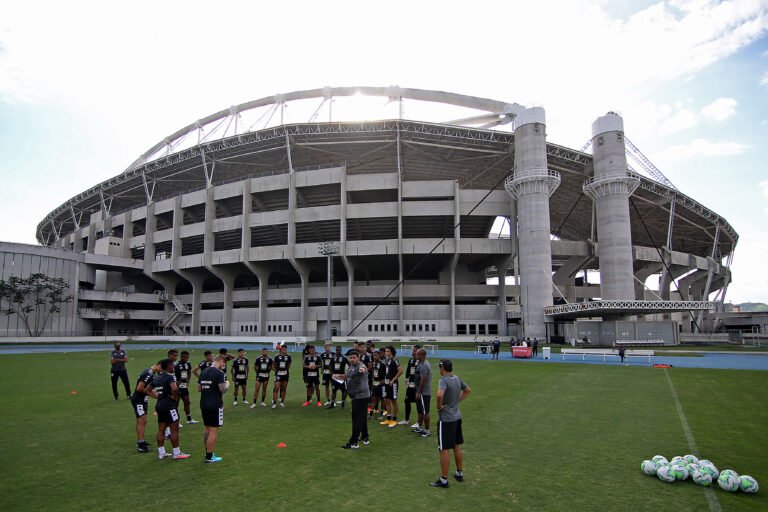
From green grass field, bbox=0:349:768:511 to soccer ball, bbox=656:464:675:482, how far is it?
0.35 feet

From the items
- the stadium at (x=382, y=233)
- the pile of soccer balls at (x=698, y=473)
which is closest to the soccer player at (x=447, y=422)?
the pile of soccer balls at (x=698, y=473)

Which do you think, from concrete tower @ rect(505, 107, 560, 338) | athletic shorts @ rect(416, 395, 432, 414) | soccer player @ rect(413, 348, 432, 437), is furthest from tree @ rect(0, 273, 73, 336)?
athletic shorts @ rect(416, 395, 432, 414)

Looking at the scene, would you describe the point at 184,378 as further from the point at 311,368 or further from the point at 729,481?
the point at 729,481

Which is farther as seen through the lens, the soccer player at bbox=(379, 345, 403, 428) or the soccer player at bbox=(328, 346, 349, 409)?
the soccer player at bbox=(328, 346, 349, 409)

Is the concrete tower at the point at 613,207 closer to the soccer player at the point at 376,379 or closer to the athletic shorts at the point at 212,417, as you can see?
the soccer player at the point at 376,379

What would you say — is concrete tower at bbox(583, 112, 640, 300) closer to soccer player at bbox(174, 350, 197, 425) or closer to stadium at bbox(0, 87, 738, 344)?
stadium at bbox(0, 87, 738, 344)

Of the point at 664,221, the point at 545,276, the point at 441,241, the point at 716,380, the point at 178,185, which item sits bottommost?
the point at 716,380

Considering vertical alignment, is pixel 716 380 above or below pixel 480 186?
below

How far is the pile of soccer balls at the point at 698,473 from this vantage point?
6516 mm

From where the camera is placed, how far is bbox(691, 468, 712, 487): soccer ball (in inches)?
268

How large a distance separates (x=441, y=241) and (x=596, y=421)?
42891 millimetres

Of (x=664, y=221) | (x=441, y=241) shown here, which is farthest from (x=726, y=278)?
(x=441, y=241)

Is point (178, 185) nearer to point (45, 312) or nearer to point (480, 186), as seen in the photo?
point (45, 312)

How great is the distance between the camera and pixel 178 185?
71.0 metres
